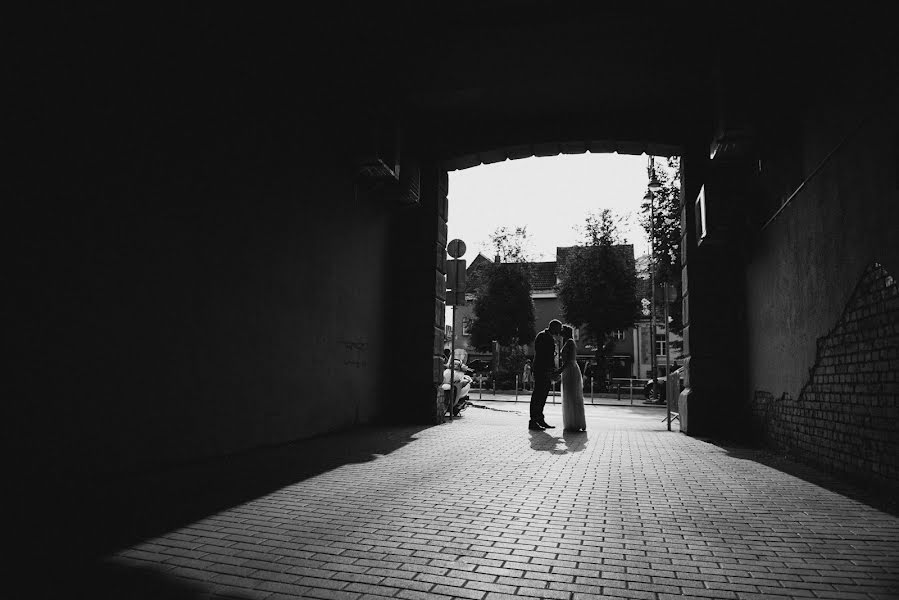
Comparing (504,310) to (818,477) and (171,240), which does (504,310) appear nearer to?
(818,477)

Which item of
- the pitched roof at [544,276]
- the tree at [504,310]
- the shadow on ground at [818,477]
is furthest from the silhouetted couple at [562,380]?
the pitched roof at [544,276]

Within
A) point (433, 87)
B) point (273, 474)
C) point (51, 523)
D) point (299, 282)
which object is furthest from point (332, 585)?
point (433, 87)

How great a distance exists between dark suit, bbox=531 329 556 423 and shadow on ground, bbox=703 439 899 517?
300cm

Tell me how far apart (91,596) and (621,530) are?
2872 mm

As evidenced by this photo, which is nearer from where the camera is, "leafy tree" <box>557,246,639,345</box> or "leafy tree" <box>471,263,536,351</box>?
"leafy tree" <box>557,246,639,345</box>

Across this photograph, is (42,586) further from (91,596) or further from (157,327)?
(157,327)

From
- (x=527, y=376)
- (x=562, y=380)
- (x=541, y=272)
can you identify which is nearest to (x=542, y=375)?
(x=562, y=380)

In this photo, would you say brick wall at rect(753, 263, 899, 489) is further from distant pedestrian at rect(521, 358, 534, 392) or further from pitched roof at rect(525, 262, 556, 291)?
pitched roof at rect(525, 262, 556, 291)

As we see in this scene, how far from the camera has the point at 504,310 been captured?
1657 inches

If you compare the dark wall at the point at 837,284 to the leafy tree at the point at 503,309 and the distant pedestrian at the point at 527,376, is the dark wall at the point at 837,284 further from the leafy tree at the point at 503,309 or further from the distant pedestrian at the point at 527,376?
the leafy tree at the point at 503,309

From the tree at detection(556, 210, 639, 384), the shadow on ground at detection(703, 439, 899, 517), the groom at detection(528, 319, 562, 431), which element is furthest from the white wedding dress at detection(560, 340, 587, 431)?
the tree at detection(556, 210, 639, 384)

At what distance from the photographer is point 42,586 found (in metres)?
2.50

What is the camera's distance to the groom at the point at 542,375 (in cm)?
1047

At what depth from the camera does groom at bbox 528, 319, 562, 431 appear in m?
10.5
